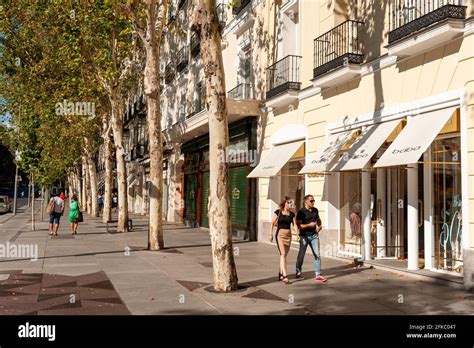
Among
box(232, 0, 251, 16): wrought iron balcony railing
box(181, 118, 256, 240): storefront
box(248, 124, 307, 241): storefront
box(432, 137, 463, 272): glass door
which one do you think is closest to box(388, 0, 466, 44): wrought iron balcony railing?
box(432, 137, 463, 272): glass door

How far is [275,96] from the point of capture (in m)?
16.8

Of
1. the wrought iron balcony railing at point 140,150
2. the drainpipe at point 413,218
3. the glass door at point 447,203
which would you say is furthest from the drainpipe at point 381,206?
the wrought iron balcony railing at point 140,150

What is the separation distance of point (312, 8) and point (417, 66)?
540 cm

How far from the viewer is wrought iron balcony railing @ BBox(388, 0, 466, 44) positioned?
9445mm

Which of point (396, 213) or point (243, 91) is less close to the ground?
point (243, 91)

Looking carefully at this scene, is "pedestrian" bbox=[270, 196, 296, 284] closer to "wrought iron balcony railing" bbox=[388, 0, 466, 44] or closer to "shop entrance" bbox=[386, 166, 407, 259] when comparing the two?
"shop entrance" bbox=[386, 166, 407, 259]

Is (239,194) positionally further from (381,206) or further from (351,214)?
(381,206)

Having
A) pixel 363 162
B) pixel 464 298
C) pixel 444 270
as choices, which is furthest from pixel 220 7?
pixel 464 298

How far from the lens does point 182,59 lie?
1104 inches

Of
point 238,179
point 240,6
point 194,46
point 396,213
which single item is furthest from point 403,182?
point 194,46

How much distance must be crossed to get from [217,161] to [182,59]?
66.2 ft

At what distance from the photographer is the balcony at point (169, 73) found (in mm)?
30344

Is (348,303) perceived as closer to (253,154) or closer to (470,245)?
(470,245)

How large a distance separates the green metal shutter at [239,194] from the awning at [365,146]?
7.43 metres
